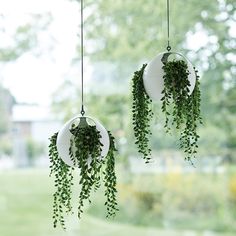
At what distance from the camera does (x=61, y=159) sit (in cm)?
229

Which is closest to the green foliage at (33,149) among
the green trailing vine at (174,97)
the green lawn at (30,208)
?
the green lawn at (30,208)

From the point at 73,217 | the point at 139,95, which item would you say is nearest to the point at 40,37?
the point at 73,217

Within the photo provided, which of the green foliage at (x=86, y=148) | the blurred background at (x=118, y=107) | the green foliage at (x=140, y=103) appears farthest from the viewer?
the blurred background at (x=118, y=107)

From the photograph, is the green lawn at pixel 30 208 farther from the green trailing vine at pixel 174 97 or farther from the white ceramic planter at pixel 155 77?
the white ceramic planter at pixel 155 77

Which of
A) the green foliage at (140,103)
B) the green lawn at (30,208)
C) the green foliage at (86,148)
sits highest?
the green foliage at (140,103)

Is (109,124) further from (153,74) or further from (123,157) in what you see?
(153,74)

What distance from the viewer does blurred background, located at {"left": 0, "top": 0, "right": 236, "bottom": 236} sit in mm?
4059

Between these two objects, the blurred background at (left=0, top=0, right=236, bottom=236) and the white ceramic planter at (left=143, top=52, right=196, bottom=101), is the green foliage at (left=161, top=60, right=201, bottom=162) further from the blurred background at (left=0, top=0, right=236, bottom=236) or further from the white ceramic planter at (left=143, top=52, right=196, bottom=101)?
the blurred background at (left=0, top=0, right=236, bottom=236)

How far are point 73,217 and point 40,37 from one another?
55.9 inches

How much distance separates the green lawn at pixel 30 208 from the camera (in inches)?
161

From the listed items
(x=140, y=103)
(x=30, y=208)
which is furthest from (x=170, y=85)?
(x=30, y=208)

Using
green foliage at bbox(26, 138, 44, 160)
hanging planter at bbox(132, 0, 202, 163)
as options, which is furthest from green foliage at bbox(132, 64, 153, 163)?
green foliage at bbox(26, 138, 44, 160)

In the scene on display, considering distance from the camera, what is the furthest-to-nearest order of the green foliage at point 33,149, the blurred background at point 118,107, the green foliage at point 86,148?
the green foliage at point 33,149 < the blurred background at point 118,107 < the green foliage at point 86,148

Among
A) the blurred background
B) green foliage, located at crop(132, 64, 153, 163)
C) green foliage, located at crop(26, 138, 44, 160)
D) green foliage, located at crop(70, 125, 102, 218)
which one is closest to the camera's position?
green foliage, located at crop(70, 125, 102, 218)
